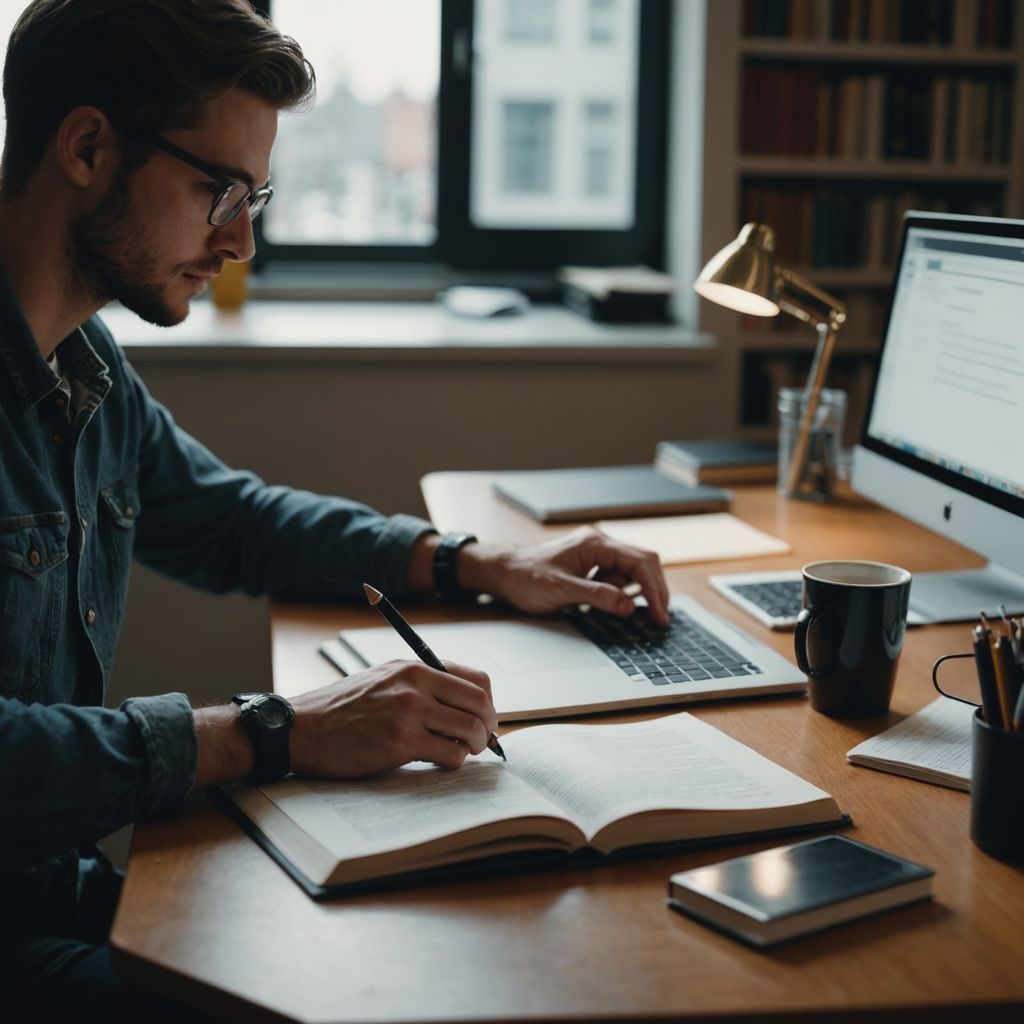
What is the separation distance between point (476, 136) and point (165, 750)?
229 centimetres

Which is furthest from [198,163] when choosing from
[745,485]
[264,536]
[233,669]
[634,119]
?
[634,119]

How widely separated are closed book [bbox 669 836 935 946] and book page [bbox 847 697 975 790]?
0.56 ft

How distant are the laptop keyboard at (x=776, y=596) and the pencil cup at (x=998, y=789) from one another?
50 centimetres

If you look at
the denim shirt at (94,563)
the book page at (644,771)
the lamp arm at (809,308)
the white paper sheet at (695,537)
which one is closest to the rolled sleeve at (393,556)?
the denim shirt at (94,563)

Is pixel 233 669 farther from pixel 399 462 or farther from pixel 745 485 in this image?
pixel 745 485

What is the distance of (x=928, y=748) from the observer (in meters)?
1.07

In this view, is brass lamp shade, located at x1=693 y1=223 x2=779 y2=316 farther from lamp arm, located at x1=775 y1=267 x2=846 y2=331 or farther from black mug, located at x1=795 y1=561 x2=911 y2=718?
black mug, located at x1=795 y1=561 x2=911 y2=718

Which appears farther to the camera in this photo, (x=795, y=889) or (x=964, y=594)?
(x=964, y=594)

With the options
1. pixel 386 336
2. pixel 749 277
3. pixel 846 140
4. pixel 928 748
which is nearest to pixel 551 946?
pixel 928 748

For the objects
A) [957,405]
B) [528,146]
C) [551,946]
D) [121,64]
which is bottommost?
[551,946]

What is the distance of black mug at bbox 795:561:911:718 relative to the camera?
3.67ft

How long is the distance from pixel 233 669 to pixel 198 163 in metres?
1.57

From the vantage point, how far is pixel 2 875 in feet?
3.68

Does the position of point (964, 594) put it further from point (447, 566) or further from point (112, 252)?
point (112, 252)
